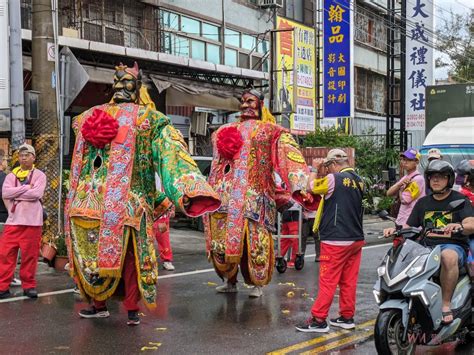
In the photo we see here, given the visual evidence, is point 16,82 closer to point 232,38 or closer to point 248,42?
point 232,38

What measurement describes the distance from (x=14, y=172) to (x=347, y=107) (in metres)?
14.5

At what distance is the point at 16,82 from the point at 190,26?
8971 mm

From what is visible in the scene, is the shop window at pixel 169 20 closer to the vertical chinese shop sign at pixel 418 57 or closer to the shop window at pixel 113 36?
the shop window at pixel 113 36

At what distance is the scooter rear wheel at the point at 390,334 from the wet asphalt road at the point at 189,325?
2.14 feet

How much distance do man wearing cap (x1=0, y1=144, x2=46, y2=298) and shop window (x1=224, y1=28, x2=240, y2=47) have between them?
12.7 meters

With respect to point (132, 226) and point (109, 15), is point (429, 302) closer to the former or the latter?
point (132, 226)

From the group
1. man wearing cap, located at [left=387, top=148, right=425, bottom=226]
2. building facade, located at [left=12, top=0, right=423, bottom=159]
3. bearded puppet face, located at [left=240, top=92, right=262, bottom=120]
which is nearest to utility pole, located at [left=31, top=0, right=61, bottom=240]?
building facade, located at [left=12, top=0, right=423, bottom=159]

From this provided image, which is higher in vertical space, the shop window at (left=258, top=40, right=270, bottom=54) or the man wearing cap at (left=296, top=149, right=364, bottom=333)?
the shop window at (left=258, top=40, right=270, bottom=54)

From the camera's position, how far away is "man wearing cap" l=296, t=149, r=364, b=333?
20.8 feet

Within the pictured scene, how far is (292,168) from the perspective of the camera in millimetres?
7645

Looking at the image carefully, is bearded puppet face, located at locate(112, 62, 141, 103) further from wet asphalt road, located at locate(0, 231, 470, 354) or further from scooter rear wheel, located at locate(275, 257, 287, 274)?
scooter rear wheel, located at locate(275, 257, 287, 274)

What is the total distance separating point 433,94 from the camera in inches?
656

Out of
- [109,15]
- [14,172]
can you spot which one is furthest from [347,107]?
[14,172]

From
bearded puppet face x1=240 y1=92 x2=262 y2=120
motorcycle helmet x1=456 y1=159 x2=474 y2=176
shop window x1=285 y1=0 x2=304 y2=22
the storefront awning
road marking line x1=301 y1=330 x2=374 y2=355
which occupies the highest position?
shop window x1=285 y1=0 x2=304 y2=22
